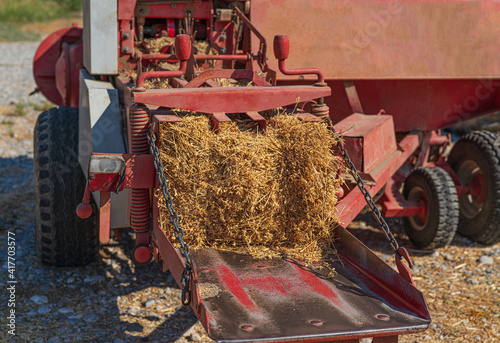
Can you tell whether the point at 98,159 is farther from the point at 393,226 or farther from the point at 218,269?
the point at 393,226

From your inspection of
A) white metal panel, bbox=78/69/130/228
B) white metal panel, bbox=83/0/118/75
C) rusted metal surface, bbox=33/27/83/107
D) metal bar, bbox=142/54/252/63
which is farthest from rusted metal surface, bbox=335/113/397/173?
rusted metal surface, bbox=33/27/83/107

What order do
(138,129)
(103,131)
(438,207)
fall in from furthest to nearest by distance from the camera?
(438,207), (103,131), (138,129)

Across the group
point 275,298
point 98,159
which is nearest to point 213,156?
point 98,159

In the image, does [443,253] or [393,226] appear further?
[393,226]

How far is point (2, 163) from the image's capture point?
808 cm

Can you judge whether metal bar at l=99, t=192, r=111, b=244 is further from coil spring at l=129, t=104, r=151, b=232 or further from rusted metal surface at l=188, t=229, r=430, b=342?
rusted metal surface at l=188, t=229, r=430, b=342

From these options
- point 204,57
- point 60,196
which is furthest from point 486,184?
point 60,196

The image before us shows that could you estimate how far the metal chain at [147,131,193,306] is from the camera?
2.89 metres

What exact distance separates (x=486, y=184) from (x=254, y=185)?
9.71 feet

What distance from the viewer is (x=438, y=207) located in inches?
211

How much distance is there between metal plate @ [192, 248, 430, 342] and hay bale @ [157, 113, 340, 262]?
163mm

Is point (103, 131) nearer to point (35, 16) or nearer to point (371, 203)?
point (371, 203)

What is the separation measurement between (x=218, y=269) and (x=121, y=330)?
3.83 ft

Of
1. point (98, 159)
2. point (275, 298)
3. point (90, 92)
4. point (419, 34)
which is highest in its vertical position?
point (419, 34)
